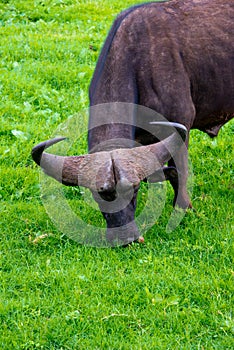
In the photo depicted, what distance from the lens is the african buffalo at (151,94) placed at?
607 centimetres

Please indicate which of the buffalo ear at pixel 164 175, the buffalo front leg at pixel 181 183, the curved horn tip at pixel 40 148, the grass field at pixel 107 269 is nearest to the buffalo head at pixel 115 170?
the curved horn tip at pixel 40 148

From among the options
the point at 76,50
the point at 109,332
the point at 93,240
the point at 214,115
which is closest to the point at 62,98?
the point at 76,50

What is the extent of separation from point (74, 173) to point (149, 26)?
1.85m

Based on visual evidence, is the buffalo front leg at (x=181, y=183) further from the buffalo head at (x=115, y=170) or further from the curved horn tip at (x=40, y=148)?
the curved horn tip at (x=40, y=148)

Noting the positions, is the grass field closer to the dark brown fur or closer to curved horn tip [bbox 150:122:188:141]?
the dark brown fur

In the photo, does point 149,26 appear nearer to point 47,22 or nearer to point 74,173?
point 74,173

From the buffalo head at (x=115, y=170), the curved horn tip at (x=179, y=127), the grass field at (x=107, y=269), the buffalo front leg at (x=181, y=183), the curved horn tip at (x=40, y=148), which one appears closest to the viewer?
the grass field at (x=107, y=269)

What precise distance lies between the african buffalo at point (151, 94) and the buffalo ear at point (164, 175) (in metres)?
0.01

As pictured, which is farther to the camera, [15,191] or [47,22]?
[47,22]

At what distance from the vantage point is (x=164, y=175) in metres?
6.83

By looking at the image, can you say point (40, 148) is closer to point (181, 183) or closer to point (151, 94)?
point (151, 94)

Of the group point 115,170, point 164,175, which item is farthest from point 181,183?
point 115,170

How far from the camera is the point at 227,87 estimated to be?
7.38 metres

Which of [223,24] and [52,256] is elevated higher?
[223,24]
